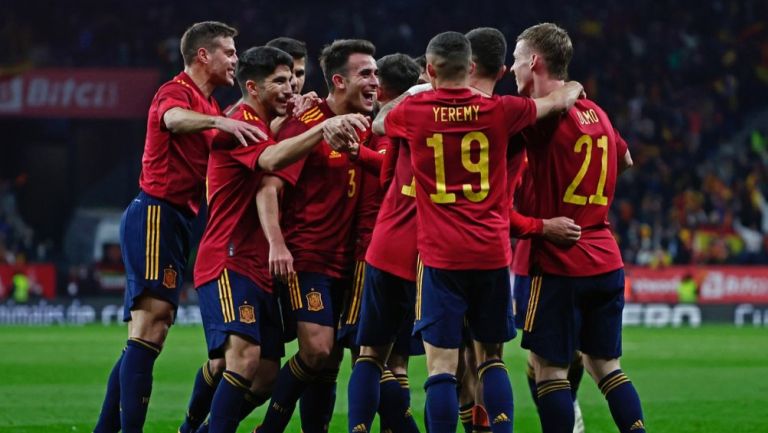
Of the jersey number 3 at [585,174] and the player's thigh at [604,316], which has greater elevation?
the jersey number 3 at [585,174]

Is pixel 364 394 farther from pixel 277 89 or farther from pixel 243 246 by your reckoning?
pixel 277 89

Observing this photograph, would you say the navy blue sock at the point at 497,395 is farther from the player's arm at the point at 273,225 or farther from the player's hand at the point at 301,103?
the player's hand at the point at 301,103

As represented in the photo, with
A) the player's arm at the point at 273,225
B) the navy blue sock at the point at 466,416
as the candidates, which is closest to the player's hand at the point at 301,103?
the player's arm at the point at 273,225

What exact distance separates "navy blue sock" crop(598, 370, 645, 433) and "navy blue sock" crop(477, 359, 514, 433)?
524 millimetres

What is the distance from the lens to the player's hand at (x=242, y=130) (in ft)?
20.0

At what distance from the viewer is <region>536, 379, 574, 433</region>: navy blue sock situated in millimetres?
5930

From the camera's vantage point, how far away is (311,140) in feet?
19.8

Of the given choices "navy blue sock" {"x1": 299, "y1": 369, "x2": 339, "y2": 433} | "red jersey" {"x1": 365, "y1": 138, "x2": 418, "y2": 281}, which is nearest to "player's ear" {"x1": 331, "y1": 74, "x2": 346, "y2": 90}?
"red jersey" {"x1": 365, "y1": 138, "x2": 418, "y2": 281}

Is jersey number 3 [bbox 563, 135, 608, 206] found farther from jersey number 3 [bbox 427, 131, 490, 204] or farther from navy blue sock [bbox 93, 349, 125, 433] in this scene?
navy blue sock [bbox 93, 349, 125, 433]

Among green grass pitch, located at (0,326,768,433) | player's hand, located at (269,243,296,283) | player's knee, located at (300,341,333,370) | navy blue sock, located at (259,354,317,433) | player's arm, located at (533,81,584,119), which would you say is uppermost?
player's arm, located at (533,81,584,119)

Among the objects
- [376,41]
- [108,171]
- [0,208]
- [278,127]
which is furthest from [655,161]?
[278,127]

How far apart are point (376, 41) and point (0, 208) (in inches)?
356

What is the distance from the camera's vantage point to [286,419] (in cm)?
659

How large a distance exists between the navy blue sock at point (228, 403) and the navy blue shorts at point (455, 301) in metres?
0.98
